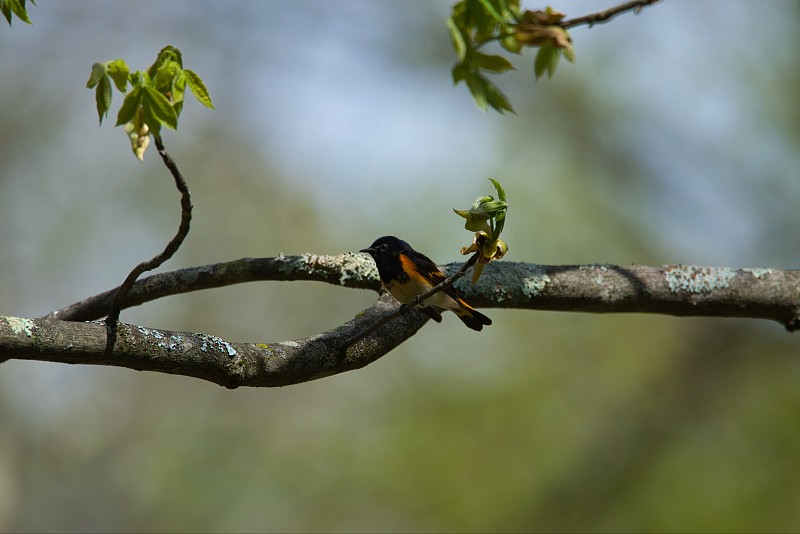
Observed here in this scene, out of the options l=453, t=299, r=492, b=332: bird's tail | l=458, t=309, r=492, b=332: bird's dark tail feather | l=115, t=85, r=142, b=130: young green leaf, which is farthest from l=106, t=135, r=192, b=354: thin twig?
l=458, t=309, r=492, b=332: bird's dark tail feather

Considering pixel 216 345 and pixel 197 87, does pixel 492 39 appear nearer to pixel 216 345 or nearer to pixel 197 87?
pixel 197 87

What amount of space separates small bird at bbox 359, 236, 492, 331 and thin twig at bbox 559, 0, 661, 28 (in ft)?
4.74

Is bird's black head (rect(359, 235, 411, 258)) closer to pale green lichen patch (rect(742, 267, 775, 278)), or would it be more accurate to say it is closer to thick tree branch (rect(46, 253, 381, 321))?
thick tree branch (rect(46, 253, 381, 321))

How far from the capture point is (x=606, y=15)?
3.01 meters

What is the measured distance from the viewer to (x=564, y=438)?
41.6 feet

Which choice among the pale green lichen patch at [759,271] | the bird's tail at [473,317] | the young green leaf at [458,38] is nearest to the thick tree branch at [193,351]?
the young green leaf at [458,38]

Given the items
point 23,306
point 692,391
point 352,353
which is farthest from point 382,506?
point 352,353

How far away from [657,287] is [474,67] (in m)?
1.81

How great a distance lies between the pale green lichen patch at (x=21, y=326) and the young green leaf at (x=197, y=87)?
0.97 metres

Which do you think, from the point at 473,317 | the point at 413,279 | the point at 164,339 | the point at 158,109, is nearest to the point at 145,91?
the point at 158,109

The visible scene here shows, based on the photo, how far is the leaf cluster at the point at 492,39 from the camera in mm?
3039

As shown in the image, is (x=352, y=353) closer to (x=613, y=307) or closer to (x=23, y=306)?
(x=613, y=307)

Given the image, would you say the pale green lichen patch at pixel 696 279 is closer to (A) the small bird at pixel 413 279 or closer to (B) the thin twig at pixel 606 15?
(A) the small bird at pixel 413 279

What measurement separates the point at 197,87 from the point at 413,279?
2.05 m
